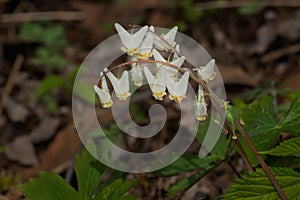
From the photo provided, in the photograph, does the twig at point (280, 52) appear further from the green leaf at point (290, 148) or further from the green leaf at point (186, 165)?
the green leaf at point (290, 148)

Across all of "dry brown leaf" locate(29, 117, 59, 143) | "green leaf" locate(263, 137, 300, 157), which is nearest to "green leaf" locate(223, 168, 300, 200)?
"green leaf" locate(263, 137, 300, 157)

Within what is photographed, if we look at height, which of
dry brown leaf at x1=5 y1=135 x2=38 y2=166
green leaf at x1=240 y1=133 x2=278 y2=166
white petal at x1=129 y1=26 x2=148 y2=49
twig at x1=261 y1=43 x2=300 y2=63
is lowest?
dry brown leaf at x1=5 y1=135 x2=38 y2=166

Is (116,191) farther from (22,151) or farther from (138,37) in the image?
(22,151)

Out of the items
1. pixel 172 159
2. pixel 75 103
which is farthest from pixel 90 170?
pixel 75 103

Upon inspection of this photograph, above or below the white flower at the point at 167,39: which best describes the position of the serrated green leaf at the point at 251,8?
below

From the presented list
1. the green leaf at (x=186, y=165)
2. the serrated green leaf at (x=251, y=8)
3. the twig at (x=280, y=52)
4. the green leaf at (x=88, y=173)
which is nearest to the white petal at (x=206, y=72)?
the green leaf at (x=186, y=165)

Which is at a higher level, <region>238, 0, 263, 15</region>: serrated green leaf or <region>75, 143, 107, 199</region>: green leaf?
<region>238, 0, 263, 15</region>: serrated green leaf

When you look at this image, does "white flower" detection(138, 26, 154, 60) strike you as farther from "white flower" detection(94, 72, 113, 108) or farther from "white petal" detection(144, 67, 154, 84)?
"white flower" detection(94, 72, 113, 108)

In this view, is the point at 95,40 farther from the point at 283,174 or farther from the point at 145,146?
the point at 283,174
